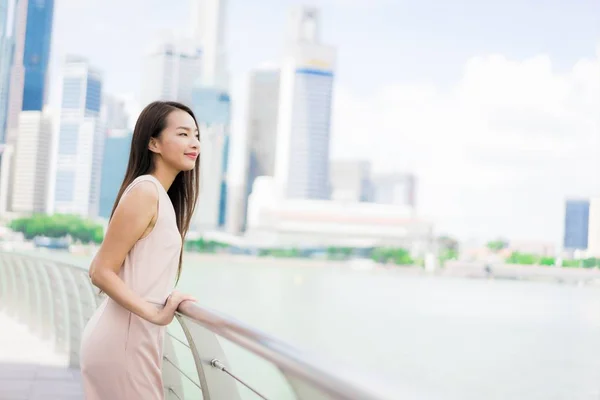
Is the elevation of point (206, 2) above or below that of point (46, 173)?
above

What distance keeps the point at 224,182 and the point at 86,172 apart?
17.1 m

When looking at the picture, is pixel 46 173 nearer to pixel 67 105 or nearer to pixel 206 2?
pixel 67 105

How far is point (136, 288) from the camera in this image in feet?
4.52

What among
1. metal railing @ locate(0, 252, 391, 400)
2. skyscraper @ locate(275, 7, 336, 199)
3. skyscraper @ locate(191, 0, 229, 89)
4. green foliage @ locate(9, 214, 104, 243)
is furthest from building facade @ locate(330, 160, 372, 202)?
metal railing @ locate(0, 252, 391, 400)

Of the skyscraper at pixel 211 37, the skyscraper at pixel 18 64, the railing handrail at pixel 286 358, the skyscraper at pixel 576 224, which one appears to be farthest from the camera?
the skyscraper at pixel 211 37

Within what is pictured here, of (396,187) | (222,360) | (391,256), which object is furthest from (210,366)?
(396,187)

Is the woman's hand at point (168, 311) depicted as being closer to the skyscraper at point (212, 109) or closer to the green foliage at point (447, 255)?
the green foliage at point (447, 255)

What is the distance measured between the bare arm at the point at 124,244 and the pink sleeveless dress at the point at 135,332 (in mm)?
27

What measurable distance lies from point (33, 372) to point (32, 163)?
333ft

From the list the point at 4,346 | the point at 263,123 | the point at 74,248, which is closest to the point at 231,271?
the point at 74,248

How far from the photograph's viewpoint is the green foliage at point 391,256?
75500 mm

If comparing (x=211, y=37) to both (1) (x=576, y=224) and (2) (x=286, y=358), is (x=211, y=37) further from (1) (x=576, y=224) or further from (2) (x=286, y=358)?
(2) (x=286, y=358)

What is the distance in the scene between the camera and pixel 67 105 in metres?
105

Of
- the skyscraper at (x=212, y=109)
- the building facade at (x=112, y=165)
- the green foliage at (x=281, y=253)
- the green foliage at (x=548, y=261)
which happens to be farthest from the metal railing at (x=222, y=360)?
the building facade at (x=112, y=165)
